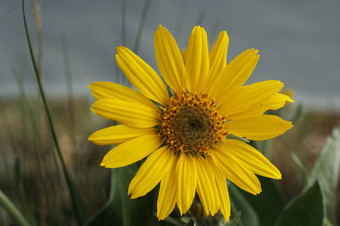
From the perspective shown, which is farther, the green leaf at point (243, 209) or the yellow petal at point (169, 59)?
the green leaf at point (243, 209)

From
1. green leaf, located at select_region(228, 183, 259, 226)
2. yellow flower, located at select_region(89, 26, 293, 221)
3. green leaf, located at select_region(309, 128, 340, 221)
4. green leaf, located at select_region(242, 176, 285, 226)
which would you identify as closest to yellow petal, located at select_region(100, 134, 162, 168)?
yellow flower, located at select_region(89, 26, 293, 221)

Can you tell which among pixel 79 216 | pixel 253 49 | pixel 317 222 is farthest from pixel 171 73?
pixel 317 222

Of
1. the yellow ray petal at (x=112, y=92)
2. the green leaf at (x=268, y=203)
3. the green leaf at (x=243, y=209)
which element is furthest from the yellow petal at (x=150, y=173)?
the green leaf at (x=268, y=203)

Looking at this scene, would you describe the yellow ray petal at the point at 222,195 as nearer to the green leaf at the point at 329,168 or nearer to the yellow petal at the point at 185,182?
the yellow petal at the point at 185,182

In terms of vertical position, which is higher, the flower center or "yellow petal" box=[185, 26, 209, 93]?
"yellow petal" box=[185, 26, 209, 93]

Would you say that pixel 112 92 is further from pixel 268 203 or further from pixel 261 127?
pixel 268 203

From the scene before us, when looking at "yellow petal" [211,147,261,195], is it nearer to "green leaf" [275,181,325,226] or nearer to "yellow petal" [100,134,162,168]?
"yellow petal" [100,134,162,168]

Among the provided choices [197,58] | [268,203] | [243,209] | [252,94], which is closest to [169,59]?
[197,58]
